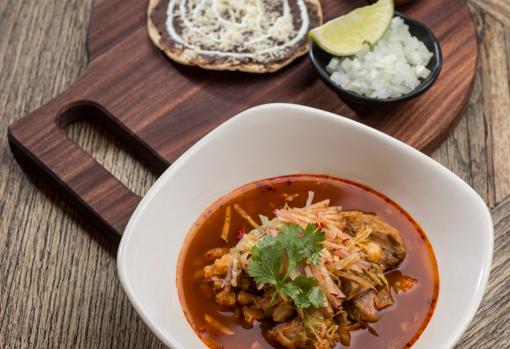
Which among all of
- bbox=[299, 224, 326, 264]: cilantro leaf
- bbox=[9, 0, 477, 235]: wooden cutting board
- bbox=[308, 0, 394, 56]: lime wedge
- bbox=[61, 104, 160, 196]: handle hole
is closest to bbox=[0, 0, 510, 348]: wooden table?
bbox=[61, 104, 160, 196]: handle hole

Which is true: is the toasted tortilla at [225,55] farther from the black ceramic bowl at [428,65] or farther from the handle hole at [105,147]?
the handle hole at [105,147]

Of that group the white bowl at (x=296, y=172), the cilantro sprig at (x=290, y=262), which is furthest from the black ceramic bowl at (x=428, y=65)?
the cilantro sprig at (x=290, y=262)

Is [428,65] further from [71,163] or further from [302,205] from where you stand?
[71,163]

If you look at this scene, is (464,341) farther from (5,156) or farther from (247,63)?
(5,156)

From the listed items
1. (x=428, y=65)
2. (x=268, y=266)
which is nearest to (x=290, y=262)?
(x=268, y=266)

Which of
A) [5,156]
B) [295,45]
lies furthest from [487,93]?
[5,156]

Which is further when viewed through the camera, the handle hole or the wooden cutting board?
the handle hole

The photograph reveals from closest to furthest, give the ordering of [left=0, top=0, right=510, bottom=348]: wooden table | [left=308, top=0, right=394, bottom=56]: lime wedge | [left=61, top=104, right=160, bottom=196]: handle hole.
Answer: [left=0, top=0, right=510, bottom=348]: wooden table, [left=61, top=104, right=160, bottom=196]: handle hole, [left=308, top=0, right=394, bottom=56]: lime wedge

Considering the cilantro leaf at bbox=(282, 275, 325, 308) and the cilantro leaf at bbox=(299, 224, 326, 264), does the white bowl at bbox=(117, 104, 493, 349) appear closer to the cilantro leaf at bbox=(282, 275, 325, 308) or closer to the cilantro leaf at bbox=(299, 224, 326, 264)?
the cilantro leaf at bbox=(282, 275, 325, 308)
